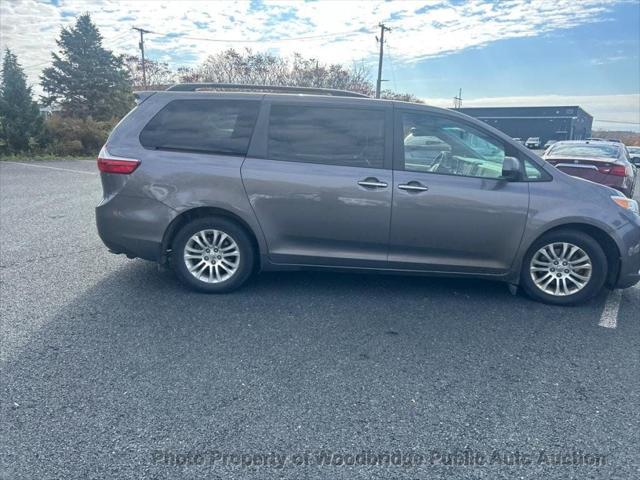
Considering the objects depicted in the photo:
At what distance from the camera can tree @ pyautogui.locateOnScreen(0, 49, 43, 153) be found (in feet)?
59.2

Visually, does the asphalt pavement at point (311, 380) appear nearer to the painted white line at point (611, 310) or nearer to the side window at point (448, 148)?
the painted white line at point (611, 310)

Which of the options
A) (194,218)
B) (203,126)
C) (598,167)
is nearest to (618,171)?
(598,167)

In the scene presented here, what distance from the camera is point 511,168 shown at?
4.08 metres

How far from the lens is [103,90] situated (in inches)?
1019

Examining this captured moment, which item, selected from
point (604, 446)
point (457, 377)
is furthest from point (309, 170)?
point (604, 446)

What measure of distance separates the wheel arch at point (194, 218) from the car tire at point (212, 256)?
1.5 inches

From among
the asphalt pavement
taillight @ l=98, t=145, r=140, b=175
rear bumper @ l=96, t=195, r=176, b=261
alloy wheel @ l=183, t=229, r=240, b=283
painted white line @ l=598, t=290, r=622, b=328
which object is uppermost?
taillight @ l=98, t=145, r=140, b=175

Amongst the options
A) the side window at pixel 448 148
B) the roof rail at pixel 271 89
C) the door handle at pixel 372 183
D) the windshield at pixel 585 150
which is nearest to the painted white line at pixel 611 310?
→ the side window at pixel 448 148

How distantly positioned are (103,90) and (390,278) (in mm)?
26042

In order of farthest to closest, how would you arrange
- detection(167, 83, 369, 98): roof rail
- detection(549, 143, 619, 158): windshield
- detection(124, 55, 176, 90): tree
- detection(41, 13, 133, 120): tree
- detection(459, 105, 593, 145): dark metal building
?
detection(459, 105, 593, 145): dark metal building < detection(124, 55, 176, 90): tree < detection(41, 13, 133, 120): tree < detection(549, 143, 619, 158): windshield < detection(167, 83, 369, 98): roof rail

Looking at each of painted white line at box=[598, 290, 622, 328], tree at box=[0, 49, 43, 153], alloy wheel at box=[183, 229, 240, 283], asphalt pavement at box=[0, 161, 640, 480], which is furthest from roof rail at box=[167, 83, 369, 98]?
tree at box=[0, 49, 43, 153]

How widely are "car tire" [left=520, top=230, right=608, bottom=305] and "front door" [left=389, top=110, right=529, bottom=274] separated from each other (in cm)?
26

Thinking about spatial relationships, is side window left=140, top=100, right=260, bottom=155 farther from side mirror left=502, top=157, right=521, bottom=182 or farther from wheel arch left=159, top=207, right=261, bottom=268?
side mirror left=502, top=157, right=521, bottom=182

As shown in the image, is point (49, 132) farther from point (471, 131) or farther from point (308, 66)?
point (471, 131)
